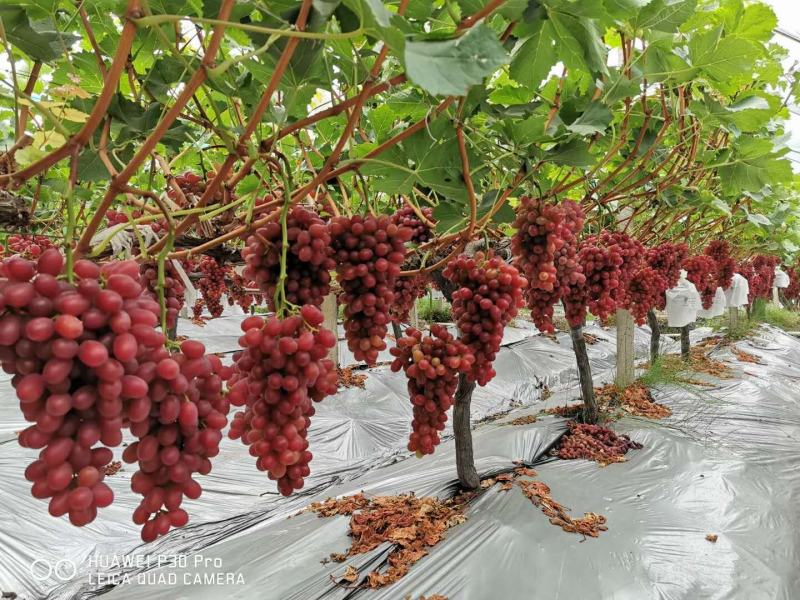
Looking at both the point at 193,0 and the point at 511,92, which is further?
the point at 511,92

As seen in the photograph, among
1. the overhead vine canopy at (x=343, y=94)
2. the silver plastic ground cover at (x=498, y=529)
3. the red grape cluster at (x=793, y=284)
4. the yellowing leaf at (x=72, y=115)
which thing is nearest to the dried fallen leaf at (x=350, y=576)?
the silver plastic ground cover at (x=498, y=529)

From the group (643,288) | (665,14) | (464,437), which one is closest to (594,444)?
(464,437)

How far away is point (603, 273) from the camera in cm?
176

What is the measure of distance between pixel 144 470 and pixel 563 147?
102cm

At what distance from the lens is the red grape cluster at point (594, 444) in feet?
10.8

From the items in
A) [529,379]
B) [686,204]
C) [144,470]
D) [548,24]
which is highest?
[548,24]

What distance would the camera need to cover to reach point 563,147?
110 centimetres

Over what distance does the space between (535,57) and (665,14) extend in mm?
341

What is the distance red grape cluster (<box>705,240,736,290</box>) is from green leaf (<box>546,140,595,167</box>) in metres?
3.73

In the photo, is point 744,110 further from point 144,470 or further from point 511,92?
point 144,470

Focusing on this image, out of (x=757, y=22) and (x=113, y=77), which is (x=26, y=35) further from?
(x=757, y=22)

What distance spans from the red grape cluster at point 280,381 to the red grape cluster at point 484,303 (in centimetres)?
52

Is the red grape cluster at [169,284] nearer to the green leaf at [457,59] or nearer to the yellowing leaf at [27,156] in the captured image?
the yellowing leaf at [27,156]

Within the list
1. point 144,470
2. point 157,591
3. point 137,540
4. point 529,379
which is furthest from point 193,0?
point 529,379
